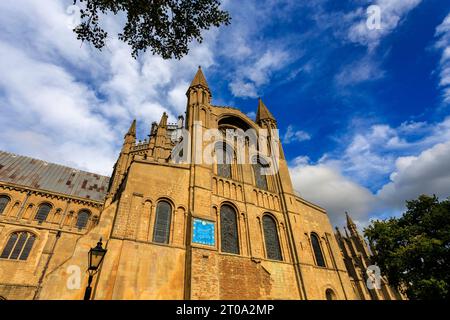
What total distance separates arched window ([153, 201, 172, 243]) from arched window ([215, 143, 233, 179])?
589cm

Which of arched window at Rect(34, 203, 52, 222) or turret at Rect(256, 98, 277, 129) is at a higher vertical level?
turret at Rect(256, 98, 277, 129)

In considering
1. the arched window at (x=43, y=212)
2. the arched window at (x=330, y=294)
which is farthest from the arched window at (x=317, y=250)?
the arched window at (x=43, y=212)

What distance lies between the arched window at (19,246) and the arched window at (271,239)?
22.4 metres

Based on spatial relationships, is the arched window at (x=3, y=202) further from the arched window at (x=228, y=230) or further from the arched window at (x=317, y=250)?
the arched window at (x=317, y=250)

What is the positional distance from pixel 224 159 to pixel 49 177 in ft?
79.9

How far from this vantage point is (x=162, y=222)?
47.4ft

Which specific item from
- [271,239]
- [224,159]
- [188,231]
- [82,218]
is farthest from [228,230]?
[82,218]

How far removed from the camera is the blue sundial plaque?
13.9 m

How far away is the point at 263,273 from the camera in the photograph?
50.5 feet

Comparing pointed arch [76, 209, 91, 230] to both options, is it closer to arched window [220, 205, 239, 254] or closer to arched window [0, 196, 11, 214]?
arched window [0, 196, 11, 214]

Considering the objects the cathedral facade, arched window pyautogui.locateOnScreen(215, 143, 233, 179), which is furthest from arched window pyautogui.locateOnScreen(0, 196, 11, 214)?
arched window pyautogui.locateOnScreen(215, 143, 233, 179)

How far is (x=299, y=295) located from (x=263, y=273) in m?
3.12

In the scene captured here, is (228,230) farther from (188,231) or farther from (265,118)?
(265,118)

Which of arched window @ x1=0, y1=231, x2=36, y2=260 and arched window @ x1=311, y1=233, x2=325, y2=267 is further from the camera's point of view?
arched window @ x1=0, y1=231, x2=36, y2=260
